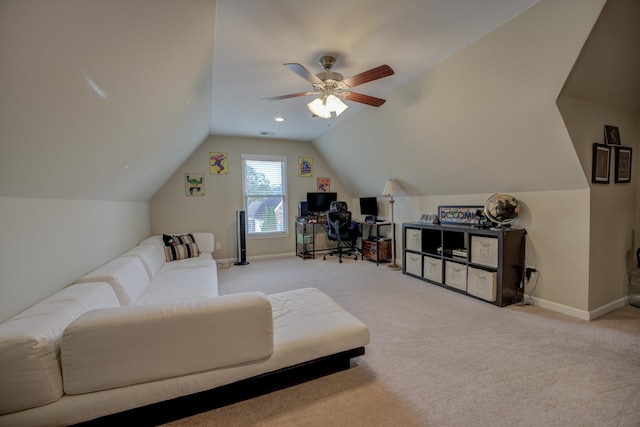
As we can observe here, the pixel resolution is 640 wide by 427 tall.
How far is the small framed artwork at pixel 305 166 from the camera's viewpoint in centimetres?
593

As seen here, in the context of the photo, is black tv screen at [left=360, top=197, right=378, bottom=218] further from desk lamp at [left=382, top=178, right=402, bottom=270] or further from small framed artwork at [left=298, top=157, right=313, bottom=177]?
small framed artwork at [left=298, top=157, right=313, bottom=177]

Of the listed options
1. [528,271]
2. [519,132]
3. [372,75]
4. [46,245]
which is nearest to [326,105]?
[372,75]

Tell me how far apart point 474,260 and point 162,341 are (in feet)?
10.7

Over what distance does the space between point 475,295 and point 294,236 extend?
3.67 meters

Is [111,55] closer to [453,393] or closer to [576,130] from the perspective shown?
[453,393]

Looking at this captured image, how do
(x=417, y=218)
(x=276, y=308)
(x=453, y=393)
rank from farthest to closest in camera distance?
(x=417, y=218), (x=276, y=308), (x=453, y=393)

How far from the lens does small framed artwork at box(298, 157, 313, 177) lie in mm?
5926

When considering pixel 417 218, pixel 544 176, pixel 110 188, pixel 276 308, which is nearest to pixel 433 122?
pixel 544 176

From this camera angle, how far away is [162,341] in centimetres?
134

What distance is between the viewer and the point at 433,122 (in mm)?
3268

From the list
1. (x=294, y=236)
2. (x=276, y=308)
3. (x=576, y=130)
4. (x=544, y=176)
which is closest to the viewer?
(x=276, y=308)

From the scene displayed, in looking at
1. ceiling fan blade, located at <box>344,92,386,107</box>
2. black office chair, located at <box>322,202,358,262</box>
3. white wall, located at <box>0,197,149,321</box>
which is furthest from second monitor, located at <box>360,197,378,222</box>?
white wall, located at <box>0,197,149,321</box>

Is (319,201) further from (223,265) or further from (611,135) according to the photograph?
(611,135)

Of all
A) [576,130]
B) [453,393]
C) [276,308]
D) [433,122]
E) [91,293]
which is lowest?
[453,393]
